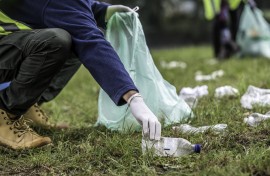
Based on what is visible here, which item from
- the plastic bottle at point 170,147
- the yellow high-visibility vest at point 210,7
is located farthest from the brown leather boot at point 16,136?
the yellow high-visibility vest at point 210,7

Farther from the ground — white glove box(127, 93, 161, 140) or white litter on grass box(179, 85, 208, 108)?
white glove box(127, 93, 161, 140)

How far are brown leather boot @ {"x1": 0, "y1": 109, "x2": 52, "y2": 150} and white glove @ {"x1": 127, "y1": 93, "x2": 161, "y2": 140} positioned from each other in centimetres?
51

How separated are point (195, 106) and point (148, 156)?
3.28 feet

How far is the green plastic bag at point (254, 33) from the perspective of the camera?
5.72 m

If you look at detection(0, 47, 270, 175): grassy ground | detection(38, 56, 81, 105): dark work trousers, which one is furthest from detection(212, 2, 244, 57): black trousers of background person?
detection(38, 56, 81, 105): dark work trousers

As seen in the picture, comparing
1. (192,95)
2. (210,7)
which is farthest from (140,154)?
(210,7)

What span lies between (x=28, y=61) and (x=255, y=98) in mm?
1347

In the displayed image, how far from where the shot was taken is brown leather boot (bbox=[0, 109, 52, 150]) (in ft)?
7.23

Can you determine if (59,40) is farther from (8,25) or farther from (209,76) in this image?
(209,76)

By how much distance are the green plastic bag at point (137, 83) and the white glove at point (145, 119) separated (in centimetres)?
51

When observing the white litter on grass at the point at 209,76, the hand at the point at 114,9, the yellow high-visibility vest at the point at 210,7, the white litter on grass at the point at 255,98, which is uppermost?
the hand at the point at 114,9

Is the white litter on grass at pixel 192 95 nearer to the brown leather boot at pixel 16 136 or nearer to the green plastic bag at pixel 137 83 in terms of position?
the green plastic bag at pixel 137 83

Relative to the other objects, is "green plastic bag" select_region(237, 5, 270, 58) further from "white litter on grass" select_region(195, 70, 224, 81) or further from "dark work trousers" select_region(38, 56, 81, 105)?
"dark work trousers" select_region(38, 56, 81, 105)

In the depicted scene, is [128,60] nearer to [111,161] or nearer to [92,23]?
[92,23]
